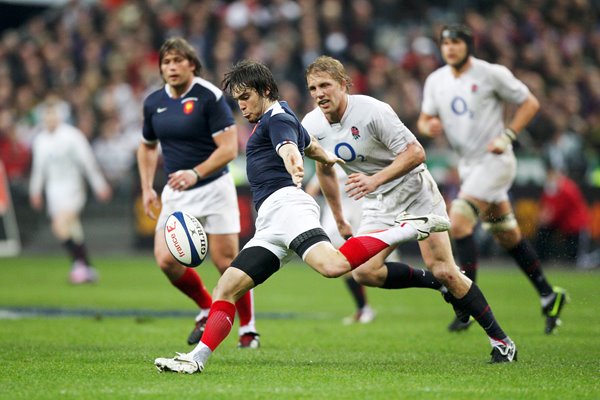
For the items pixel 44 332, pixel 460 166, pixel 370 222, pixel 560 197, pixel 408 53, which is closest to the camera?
pixel 370 222

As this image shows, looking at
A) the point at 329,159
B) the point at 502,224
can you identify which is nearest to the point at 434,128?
the point at 502,224

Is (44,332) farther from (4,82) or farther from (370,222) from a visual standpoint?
(4,82)

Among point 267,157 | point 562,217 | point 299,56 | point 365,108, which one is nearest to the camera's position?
point 267,157

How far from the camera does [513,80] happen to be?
34.8 ft

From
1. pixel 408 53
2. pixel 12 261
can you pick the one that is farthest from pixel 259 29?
pixel 12 261

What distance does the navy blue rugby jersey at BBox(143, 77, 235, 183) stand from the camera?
940 cm

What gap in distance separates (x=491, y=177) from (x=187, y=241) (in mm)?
3826

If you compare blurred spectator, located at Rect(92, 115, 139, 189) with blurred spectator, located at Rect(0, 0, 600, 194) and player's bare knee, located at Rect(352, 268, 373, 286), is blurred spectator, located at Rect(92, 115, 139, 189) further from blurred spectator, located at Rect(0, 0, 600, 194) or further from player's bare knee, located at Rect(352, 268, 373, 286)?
player's bare knee, located at Rect(352, 268, 373, 286)

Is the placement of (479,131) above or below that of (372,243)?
above

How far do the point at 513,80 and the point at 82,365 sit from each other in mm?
5235

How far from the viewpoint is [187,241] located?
320 inches

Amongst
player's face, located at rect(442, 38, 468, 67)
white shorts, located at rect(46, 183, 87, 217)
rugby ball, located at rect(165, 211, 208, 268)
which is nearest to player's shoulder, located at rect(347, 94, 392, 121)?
rugby ball, located at rect(165, 211, 208, 268)

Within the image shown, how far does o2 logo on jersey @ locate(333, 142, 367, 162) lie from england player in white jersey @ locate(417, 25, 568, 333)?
2.38m

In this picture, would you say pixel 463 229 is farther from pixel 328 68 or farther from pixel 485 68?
pixel 328 68
